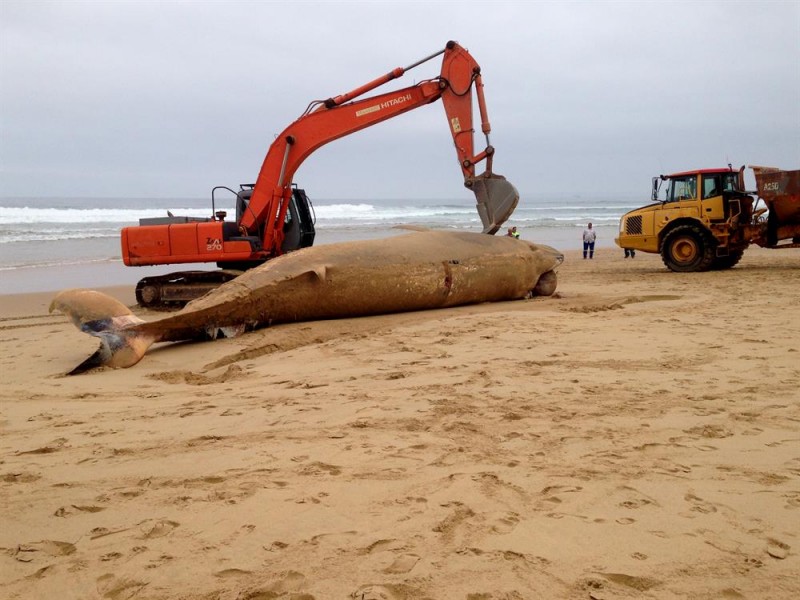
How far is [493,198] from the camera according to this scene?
1028 centimetres

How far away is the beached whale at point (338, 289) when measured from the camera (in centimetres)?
701

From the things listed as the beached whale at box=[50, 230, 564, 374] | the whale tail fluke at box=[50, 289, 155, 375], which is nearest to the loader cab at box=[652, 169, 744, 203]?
the beached whale at box=[50, 230, 564, 374]

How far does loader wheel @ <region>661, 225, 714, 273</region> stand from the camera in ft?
50.0

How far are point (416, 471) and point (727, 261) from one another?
14.4 m

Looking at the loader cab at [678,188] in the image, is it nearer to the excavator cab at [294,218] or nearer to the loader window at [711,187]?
the loader window at [711,187]

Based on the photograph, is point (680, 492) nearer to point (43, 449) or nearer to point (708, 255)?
point (43, 449)

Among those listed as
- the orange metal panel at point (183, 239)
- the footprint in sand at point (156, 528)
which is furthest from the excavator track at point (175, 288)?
the footprint in sand at point (156, 528)

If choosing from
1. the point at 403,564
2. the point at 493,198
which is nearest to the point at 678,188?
the point at 493,198

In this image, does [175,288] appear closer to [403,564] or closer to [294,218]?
[294,218]

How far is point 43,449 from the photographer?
4168 millimetres

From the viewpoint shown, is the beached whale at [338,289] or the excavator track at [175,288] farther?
the excavator track at [175,288]

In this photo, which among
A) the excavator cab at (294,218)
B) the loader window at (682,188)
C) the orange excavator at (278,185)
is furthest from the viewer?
the loader window at (682,188)

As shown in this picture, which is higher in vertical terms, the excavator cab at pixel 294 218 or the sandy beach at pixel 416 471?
the excavator cab at pixel 294 218

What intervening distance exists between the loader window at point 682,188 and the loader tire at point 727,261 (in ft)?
5.13
